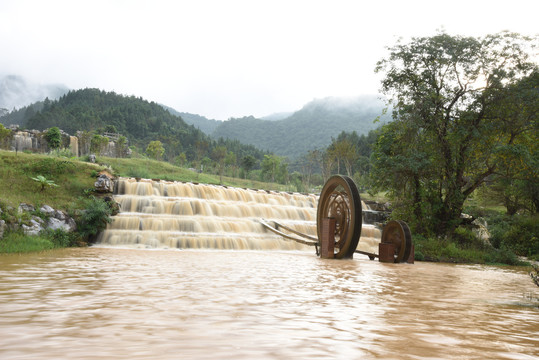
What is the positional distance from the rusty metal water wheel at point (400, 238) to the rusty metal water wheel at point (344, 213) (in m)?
1.85

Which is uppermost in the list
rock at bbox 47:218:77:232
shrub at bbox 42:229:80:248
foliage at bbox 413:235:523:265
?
rock at bbox 47:218:77:232

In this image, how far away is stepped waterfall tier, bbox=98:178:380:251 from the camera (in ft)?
63.5

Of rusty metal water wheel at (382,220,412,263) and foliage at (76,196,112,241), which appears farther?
foliage at (76,196,112,241)

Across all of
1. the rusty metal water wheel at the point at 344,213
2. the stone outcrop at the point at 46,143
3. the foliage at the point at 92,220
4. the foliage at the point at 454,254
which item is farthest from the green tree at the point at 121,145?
the rusty metal water wheel at the point at 344,213

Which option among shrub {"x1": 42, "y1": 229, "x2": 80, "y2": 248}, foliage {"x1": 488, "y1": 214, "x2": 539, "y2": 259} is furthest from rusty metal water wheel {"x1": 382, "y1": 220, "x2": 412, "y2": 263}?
shrub {"x1": 42, "y1": 229, "x2": 80, "y2": 248}

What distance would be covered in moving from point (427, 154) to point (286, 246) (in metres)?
9.02

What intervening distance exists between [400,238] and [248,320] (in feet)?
41.1

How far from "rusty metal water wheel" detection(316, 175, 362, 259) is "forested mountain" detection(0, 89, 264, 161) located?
3800 inches

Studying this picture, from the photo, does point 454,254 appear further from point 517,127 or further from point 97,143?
point 97,143

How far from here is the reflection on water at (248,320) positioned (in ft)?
10.9

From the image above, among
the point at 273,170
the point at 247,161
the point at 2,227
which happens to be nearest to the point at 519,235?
the point at 2,227

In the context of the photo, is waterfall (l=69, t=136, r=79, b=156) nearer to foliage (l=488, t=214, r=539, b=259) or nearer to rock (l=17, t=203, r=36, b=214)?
rock (l=17, t=203, r=36, b=214)

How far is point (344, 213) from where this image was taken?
51.7 feet

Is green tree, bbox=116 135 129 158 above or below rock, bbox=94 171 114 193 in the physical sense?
above
